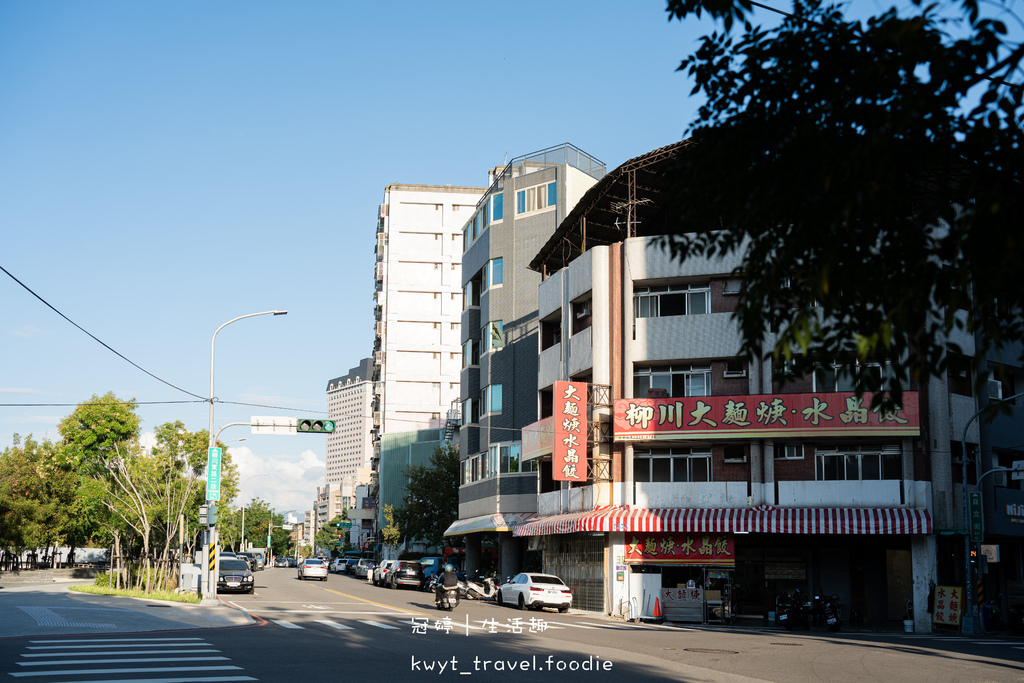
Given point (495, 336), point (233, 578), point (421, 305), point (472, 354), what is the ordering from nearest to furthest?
point (233, 578) < point (495, 336) < point (472, 354) < point (421, 305)

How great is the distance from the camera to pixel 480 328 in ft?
187

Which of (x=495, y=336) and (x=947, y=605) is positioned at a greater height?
(x=495, y=336)

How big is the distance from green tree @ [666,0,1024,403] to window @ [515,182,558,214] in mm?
44003

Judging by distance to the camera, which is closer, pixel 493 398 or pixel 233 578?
pixel 233 578

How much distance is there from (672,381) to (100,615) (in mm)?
21393

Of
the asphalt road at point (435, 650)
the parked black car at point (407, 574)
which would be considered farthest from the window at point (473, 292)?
the asphalt road at point (435, 650)

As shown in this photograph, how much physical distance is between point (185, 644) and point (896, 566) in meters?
27.1

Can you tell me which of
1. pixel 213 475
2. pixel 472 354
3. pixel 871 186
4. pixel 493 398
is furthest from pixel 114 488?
pixel 871 186

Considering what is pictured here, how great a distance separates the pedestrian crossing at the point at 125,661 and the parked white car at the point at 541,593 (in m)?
16.9

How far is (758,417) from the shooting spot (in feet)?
113

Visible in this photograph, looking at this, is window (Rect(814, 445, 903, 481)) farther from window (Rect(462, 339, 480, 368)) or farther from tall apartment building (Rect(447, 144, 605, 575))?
window (Rect(462, 339, 480, 368))

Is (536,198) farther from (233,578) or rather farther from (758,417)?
(233,578)

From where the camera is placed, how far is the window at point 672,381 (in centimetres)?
3681

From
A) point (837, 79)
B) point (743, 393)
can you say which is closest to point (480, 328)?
point (743, 393)
